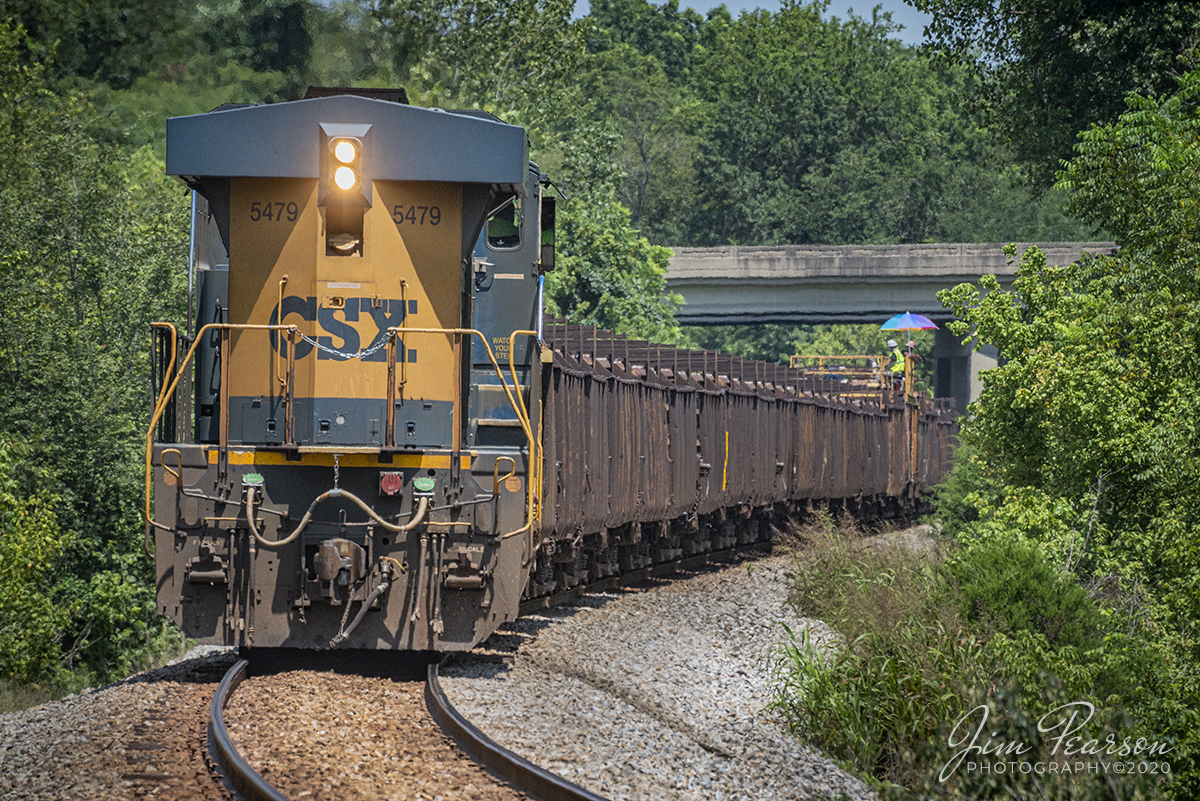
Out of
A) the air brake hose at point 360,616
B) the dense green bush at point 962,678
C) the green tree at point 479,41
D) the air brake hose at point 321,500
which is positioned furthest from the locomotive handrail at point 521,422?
the green tree at point 479,41

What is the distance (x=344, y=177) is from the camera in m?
9.73

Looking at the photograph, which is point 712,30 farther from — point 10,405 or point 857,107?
point 10,405

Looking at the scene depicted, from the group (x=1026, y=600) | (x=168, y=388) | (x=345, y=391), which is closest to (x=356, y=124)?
(x=345, y=391)

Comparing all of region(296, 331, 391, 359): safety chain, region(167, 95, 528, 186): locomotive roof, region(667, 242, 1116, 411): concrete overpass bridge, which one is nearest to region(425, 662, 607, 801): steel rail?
region(296, 331, 391, 359): safety chain

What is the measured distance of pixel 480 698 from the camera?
8953 mm

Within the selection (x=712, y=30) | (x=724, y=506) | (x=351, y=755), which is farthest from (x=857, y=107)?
(x=351, y=755)

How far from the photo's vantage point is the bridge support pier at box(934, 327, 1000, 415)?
47.7m

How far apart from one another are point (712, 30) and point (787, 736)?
Result: 92.0 m

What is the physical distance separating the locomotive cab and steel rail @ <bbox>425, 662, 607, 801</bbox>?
117 cm

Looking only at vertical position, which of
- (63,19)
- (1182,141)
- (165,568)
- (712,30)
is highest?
(712,30)

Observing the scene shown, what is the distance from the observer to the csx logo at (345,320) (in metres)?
9.92

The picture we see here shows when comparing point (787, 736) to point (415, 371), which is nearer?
point (787, 736)

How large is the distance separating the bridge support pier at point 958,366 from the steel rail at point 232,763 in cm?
4105

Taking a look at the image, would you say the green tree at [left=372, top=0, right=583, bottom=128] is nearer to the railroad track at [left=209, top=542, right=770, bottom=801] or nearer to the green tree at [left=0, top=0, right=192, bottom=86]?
the green tree at [left=0, top=0, right=192, bottom=86]
